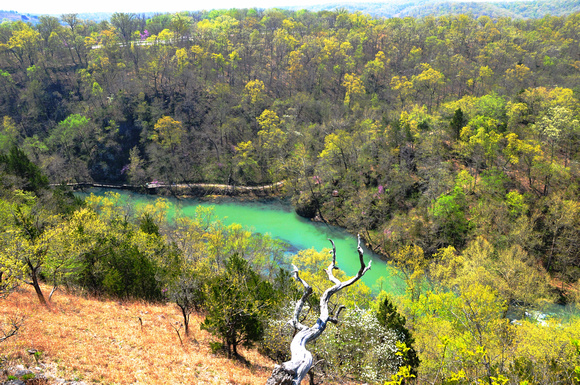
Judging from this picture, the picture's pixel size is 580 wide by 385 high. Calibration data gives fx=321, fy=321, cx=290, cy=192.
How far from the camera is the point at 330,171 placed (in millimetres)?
50875

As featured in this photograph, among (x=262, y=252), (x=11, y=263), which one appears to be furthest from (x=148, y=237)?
(x=11, y=263)

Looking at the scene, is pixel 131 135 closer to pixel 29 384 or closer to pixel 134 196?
pixel 134 196

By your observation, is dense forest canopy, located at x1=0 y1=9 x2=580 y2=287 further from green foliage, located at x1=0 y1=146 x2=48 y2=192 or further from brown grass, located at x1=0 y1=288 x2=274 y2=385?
brown grass, located at x1=0 y1=288 x2=274 y2=385

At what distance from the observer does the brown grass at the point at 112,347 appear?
481 inches

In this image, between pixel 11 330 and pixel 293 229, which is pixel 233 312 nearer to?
pixel 11 330

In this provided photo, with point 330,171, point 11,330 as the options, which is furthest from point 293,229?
point 11,330

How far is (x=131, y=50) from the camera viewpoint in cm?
8012

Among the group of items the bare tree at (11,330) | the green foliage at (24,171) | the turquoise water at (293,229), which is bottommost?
the turquoise water at (293,229)

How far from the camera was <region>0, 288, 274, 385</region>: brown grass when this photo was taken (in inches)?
481

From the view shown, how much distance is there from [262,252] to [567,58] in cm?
7478

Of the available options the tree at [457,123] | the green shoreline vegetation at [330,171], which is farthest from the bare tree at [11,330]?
the tree at [457,123]

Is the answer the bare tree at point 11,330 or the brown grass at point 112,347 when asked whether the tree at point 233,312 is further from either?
the bare tree at point 11,330

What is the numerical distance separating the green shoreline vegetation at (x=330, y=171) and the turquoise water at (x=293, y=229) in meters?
2.57

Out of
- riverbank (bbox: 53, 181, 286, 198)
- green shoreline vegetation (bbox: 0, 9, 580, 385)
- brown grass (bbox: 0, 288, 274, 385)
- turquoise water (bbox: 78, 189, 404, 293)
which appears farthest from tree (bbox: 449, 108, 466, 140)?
brown grass (bbox: 0, 288, 274, 385)
